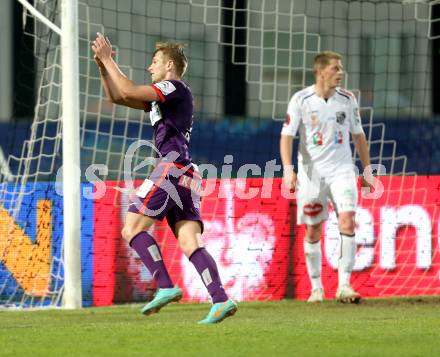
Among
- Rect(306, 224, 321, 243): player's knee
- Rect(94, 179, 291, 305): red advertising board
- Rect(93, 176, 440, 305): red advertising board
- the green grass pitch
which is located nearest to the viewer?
the green grass pitch

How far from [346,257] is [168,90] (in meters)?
2.92

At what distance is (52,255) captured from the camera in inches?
418

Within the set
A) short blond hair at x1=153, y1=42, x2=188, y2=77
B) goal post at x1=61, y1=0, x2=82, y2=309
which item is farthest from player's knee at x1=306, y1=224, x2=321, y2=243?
short blond hair at x1=153, y1=42, x2=188, y2=77

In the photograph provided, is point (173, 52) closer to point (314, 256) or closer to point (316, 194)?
point (316, 194)

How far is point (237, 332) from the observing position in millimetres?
7535

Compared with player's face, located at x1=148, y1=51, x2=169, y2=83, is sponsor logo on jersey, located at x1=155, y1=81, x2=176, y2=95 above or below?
below

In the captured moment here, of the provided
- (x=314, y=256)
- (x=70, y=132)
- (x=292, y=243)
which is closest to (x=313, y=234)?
(x=314, y=256)

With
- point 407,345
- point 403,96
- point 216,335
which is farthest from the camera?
point 403,96

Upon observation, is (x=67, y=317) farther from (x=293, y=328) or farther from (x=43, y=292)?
(x=293, y=328)

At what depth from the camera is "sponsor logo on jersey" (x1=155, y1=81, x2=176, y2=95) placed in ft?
26.4

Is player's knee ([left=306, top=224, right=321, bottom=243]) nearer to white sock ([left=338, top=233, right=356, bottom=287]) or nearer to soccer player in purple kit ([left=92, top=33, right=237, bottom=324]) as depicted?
white sock ([left=338, top=233, right=356, bottom=287])

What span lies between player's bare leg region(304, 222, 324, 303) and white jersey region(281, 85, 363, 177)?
50 centimetres

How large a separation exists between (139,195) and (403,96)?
57.8ft

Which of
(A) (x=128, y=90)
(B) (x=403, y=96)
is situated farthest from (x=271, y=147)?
(A) (x=128, y=90)
